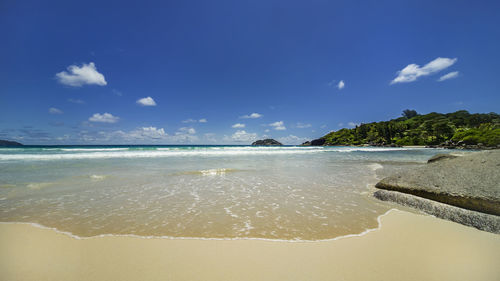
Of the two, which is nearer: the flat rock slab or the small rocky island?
the flat rock slab

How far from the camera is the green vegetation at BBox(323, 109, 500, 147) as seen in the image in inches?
1959

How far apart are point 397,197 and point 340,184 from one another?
2.15m

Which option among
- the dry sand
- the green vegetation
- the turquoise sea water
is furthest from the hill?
the dry sand

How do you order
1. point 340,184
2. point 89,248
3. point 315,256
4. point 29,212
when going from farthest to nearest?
1. point 340,184
2. point 29,212
3. point 89,248
4. point 315,256

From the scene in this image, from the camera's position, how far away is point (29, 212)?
4160mm

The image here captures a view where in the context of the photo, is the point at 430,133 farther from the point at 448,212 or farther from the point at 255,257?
the point at 255,257

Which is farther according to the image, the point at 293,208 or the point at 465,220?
the point at 293,208

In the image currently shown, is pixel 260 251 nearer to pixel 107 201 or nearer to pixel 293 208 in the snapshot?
pixel 293 208

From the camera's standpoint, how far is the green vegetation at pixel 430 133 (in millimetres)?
49769

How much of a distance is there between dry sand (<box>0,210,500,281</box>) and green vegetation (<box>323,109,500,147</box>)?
2567 inches

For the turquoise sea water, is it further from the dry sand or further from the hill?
the hill

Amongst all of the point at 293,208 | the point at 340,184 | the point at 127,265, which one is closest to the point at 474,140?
the point at 340,184

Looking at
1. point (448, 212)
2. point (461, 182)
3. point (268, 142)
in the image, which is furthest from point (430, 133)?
point (268, 142)

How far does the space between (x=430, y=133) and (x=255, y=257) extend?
109m
